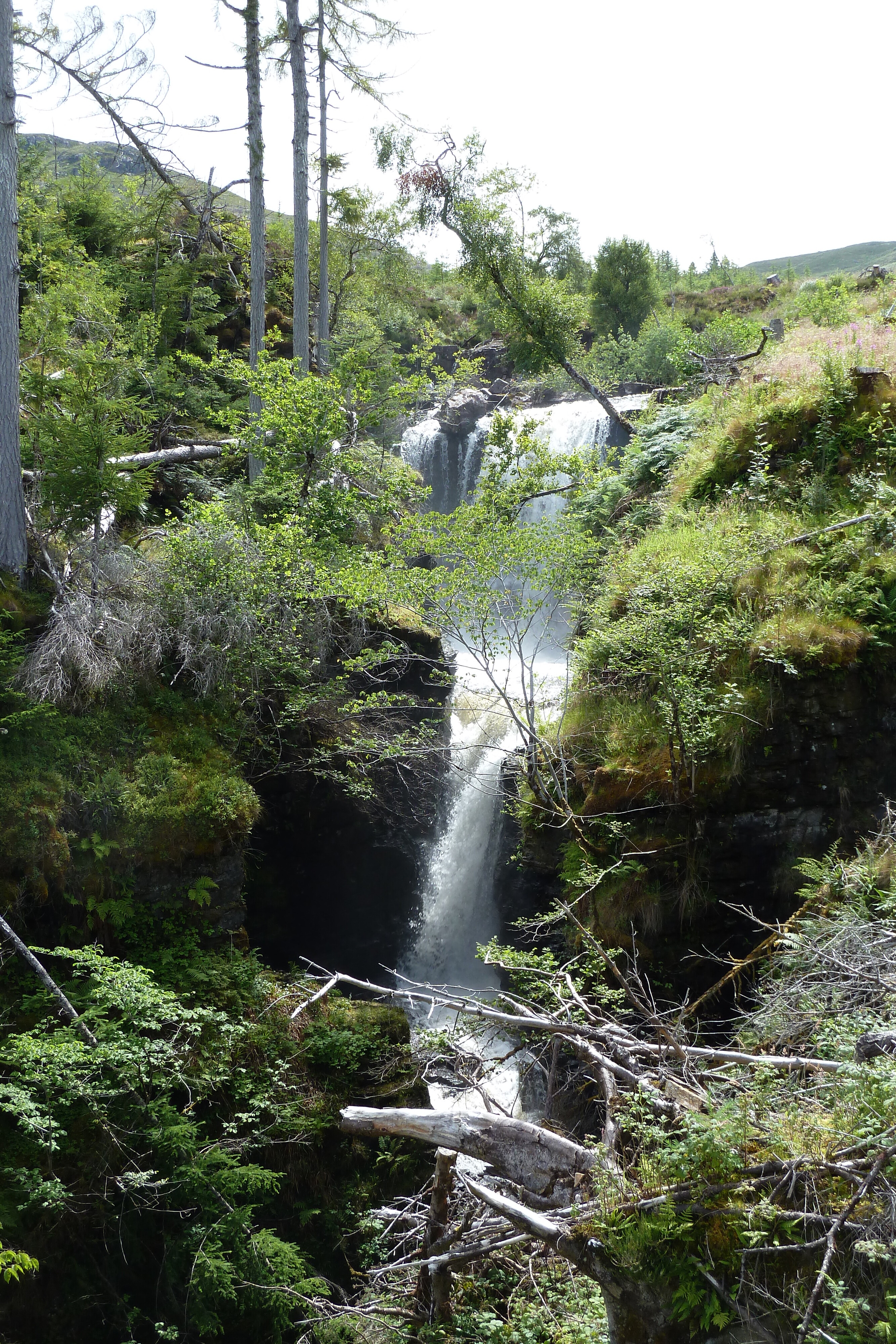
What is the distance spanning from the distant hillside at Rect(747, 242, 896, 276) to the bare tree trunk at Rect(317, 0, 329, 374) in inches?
3424

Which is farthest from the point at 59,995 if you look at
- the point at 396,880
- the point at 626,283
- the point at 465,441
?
the point at 626,283

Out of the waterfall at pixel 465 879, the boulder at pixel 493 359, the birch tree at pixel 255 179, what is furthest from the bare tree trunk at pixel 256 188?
the boulder at pixel 493 359

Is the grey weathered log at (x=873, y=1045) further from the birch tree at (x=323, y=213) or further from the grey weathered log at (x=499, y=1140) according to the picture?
the birch tree at (x=323, y=213)

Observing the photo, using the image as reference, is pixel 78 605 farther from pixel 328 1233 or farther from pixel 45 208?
pixel 45 208

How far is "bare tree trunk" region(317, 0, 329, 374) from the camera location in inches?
542

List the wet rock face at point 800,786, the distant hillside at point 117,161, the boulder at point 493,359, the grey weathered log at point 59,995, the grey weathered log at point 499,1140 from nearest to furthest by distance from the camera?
the grey weathered log at point 499,1140, the grey weathered log at point 59,995, the wet rock face at point 800,786, the distant hillside at point 117,161, the boulder at point 493,359

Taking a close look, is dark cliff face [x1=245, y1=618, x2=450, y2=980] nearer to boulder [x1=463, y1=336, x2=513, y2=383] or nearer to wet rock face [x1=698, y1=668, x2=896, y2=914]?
wet rock face [x1=698, y1=668, x2=896, y2=914]

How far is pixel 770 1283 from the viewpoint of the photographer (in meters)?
Result: 2.80

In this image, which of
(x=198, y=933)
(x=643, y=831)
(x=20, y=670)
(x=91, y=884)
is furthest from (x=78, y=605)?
(x=643, y=831)

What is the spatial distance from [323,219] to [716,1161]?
17.0 metres

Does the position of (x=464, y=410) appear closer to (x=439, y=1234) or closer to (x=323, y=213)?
(x=323, y=213)

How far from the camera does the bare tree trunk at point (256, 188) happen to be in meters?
11.8

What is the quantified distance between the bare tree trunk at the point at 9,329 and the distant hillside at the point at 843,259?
95.3 meters

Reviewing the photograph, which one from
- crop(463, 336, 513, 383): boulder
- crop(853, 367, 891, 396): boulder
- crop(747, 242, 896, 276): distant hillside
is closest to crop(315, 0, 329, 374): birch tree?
crop(853, 367, 891, 396): boulder
